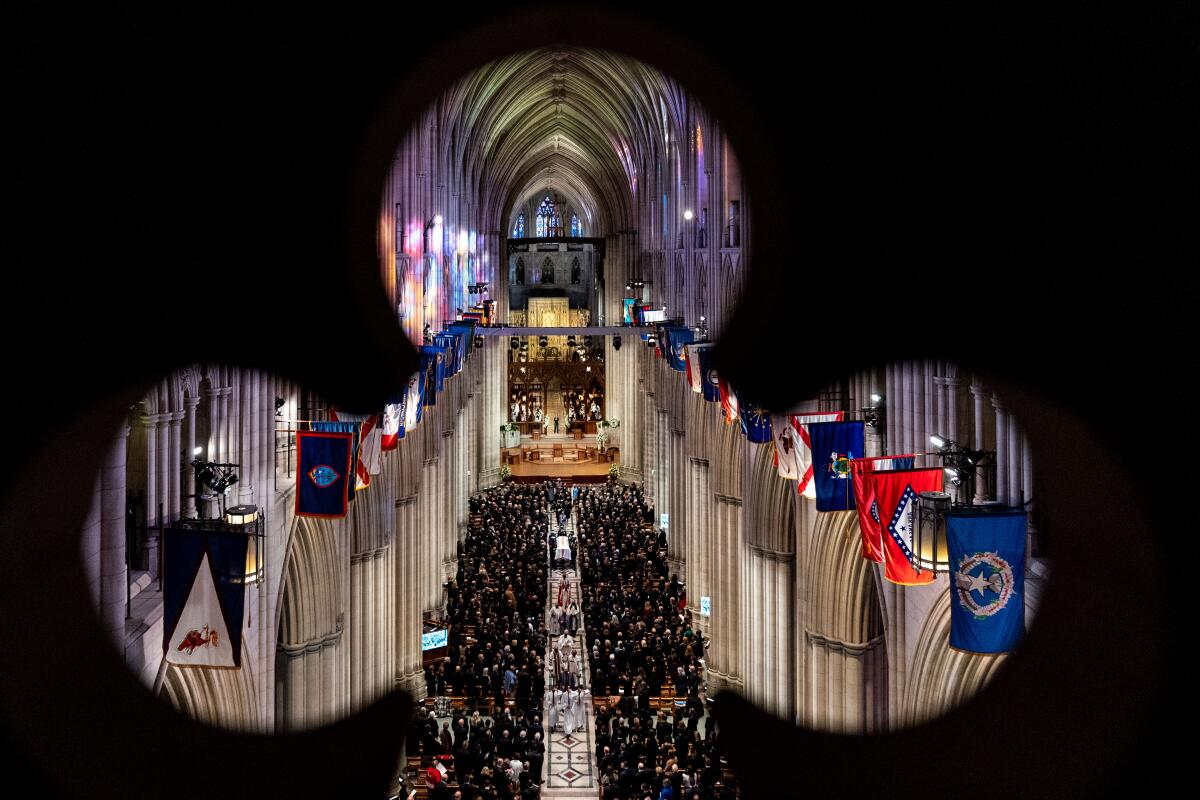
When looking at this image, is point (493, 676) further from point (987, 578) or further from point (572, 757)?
point (987, 578)

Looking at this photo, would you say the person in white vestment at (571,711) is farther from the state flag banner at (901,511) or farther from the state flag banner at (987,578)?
the state flag banner at (987,578)

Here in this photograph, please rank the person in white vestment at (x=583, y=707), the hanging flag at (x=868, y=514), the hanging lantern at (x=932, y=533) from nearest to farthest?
the hanging lantern at (x=932, y=533), the hanging flag at (x=868, y=514), the person in white vestment at (x=583, y=707)

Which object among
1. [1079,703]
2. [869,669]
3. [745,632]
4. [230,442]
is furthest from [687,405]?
[1079,703]

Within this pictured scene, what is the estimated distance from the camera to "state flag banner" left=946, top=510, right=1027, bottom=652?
9.39m

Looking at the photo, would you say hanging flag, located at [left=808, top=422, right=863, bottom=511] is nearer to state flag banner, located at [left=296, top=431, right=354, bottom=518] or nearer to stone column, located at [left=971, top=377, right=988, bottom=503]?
stone column, located at [left=971, top=377, right=988, bottom=503]

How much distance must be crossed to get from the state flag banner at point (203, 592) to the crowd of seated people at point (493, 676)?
5215 mm

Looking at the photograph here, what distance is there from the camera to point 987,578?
A: 9.62 meters

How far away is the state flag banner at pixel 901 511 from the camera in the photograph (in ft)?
37.9

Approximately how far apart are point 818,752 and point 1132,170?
2.04 meters

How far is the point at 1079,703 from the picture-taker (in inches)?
126

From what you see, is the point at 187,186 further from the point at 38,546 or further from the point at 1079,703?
the point at 1079,703

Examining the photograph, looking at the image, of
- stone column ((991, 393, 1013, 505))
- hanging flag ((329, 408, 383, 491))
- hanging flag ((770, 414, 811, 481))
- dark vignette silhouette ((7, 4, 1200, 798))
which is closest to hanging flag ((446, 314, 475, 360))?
hanging flag ((329, 408, 383, 491))

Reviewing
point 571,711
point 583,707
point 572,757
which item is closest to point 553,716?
point 571,711

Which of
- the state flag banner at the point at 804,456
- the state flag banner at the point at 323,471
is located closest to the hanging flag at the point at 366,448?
the state flag banner at the point at 323,471
